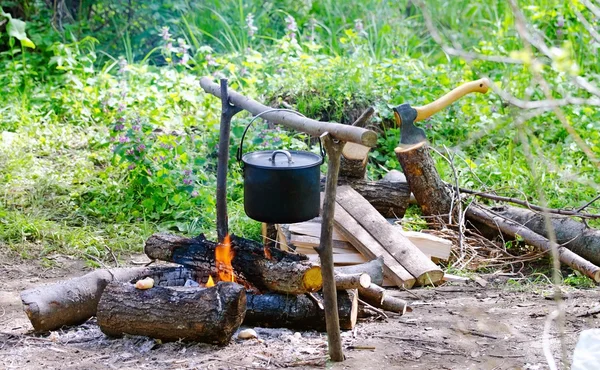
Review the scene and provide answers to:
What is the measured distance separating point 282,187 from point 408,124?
2081 mm

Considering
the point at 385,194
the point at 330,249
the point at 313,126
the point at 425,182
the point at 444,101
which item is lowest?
the point at 385,194

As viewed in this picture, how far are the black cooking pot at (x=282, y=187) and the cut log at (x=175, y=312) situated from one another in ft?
1.48

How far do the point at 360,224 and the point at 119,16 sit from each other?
5.62m

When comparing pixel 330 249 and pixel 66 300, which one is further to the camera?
pixel 66 300

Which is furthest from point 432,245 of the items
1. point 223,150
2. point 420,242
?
point 223,150

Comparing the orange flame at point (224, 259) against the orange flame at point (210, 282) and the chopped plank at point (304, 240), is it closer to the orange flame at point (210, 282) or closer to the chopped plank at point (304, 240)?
the orange flame at point (210, 282)

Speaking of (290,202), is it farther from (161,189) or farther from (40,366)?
(161,189)

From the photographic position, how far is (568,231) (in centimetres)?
583

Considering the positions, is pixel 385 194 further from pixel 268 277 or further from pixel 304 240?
pixel 268 277

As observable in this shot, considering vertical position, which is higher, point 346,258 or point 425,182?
point 425,182

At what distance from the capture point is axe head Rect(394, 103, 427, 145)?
572 centimetres

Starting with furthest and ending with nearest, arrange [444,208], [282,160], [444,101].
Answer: [444,208], [444,101], [282,160]

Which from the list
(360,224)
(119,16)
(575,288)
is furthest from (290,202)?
(119,16)

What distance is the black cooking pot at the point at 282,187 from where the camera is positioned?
391 centimetres
